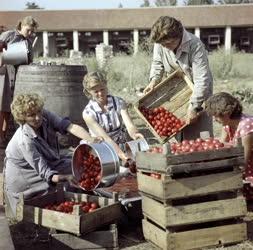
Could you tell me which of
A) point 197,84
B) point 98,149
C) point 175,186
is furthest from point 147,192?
point 197,84

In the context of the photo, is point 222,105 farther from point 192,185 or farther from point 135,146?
point 135,146

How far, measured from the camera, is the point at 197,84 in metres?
5.96

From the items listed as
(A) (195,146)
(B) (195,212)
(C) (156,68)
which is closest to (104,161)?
(A) (195,146)

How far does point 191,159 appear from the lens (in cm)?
446

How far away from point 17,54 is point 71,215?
4853mm

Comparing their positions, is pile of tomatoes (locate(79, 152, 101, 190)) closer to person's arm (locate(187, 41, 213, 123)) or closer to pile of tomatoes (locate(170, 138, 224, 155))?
pile of tomatoes (locate(170, 138, 224, 155))

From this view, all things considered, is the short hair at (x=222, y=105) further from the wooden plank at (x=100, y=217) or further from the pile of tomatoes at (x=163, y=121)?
the pile of tomatoes at (x=163, y=121)

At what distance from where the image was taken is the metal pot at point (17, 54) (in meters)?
8.80

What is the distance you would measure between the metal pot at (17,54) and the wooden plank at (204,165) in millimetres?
4871

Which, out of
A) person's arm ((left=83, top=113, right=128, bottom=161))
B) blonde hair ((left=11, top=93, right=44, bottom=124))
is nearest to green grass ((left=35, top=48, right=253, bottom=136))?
person's arm ((left=83, top=113, right=128, bottom=161))

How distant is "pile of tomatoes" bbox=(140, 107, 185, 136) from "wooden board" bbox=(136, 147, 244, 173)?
1573 mm

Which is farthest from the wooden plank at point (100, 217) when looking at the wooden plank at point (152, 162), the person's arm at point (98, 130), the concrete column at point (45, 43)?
the concrete column at point (45, 43)

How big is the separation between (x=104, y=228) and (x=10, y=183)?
947 millimetres

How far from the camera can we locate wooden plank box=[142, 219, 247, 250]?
4523 millimetres
